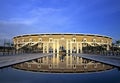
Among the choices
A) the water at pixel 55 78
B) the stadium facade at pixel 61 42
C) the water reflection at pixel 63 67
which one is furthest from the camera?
the stadium facade at pixel 61 42

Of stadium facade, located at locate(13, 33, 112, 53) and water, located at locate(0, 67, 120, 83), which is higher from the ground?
stadium facade, located at locate(13, 33, 112, 53)

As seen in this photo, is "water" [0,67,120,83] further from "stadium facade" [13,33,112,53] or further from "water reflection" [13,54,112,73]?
"stadium facade" [13,33,112,53]

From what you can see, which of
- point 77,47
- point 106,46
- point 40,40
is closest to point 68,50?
point 77,47

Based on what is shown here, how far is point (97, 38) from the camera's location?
68.2 m

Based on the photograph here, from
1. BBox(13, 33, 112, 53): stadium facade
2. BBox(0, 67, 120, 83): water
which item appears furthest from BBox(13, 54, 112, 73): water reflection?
BBox(13, 33, 112, 53): stadium facade

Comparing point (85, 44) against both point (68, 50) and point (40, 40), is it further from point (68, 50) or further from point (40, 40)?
point (40, 40)

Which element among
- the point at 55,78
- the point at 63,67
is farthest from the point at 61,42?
the point at 55,78

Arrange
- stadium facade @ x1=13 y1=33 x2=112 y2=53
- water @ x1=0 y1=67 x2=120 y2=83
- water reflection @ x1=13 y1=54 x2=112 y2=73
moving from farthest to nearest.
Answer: stadium facade @ x1=13 y1=33 x2=112 y2=53, water reflection @ x1=13 y1=54 x2=112 y2=73, water @ x1=0 y1=67 x2=120 y2=83

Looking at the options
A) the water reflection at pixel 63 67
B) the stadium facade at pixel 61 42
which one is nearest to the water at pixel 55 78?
the water reflection at pixel 63 67

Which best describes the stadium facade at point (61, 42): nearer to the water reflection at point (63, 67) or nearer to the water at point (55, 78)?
the water reflection at point (63, 67)

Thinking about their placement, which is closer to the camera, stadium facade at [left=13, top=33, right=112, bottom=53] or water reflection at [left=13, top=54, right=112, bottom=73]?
water reflection at [left=13, top=54, right=112, bottom=73]

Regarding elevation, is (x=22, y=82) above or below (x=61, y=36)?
below

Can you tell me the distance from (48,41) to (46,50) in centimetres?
275

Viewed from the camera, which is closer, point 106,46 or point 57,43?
point 57,43
